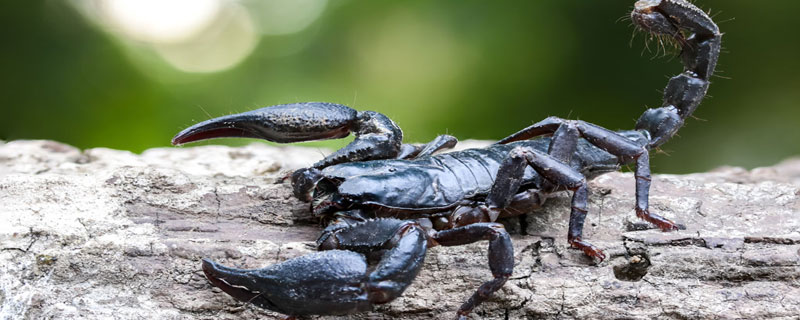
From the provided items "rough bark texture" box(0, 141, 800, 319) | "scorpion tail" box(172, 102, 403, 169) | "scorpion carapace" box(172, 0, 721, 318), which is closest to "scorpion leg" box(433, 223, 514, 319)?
"scorpion carapace" box(172, 0, 721, 318)

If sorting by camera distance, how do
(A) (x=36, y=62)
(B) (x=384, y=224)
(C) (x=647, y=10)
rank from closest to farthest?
(B) (x=384, y=224), (C) (x=647, y=10), (A) (x=36, y=62)

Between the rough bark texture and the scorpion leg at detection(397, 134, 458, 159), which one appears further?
the scorpion leg at detection(397, 134, 458, 159)

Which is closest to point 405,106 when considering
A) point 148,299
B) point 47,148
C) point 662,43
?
point 662,43

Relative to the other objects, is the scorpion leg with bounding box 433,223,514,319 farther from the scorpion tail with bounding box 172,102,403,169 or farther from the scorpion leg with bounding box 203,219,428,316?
the scorpion tail with bounding box 172,102,403,169

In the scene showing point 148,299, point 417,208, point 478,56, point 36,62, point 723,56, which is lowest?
point 148,299

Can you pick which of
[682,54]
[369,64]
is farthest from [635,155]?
[369,64]

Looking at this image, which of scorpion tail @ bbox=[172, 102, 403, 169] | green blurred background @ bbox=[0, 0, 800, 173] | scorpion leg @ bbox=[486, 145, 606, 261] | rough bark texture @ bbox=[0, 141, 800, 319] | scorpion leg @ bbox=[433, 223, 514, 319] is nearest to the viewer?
scorpion leg @ bbox=[433, 223, 514, 319]

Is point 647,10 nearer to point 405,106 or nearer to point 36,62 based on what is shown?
point 405,106
